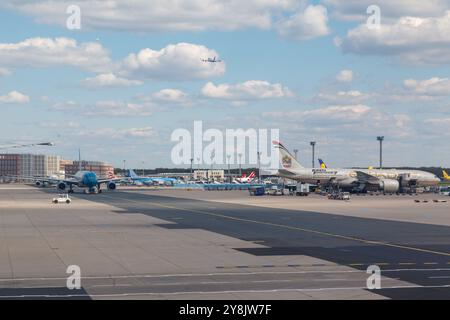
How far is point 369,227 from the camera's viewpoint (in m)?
49.6

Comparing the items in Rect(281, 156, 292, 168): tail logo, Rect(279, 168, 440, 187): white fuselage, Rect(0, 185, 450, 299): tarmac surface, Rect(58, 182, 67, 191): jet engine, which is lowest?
Rect(0, 185, 450, 299): tarmac surface

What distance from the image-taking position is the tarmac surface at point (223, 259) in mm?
21625

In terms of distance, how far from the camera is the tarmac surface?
21625 millimetres

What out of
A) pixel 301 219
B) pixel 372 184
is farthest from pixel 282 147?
pixel 301 219

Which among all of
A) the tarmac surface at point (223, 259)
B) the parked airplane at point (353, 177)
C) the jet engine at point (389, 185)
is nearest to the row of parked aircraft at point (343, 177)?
the parked airplane at point (353, 177)

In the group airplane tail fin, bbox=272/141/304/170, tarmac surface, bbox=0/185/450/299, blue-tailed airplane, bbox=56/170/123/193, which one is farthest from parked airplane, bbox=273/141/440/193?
tarmac surface, bbox=0/185/450/299

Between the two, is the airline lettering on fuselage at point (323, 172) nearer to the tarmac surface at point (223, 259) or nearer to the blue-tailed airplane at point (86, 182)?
the blue-tailed airplane at point (86, 182)

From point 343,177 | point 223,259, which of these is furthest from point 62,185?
point 223,259

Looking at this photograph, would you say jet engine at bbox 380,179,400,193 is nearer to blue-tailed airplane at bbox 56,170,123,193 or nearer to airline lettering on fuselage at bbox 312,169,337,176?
airline lettering on fuselage at bbox 312,169,337,176

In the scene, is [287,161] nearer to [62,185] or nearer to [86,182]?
[86,182]

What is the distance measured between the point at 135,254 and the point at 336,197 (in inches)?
3115

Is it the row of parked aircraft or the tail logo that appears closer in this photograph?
the row of parked aircraft

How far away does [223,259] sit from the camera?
30.2 m
